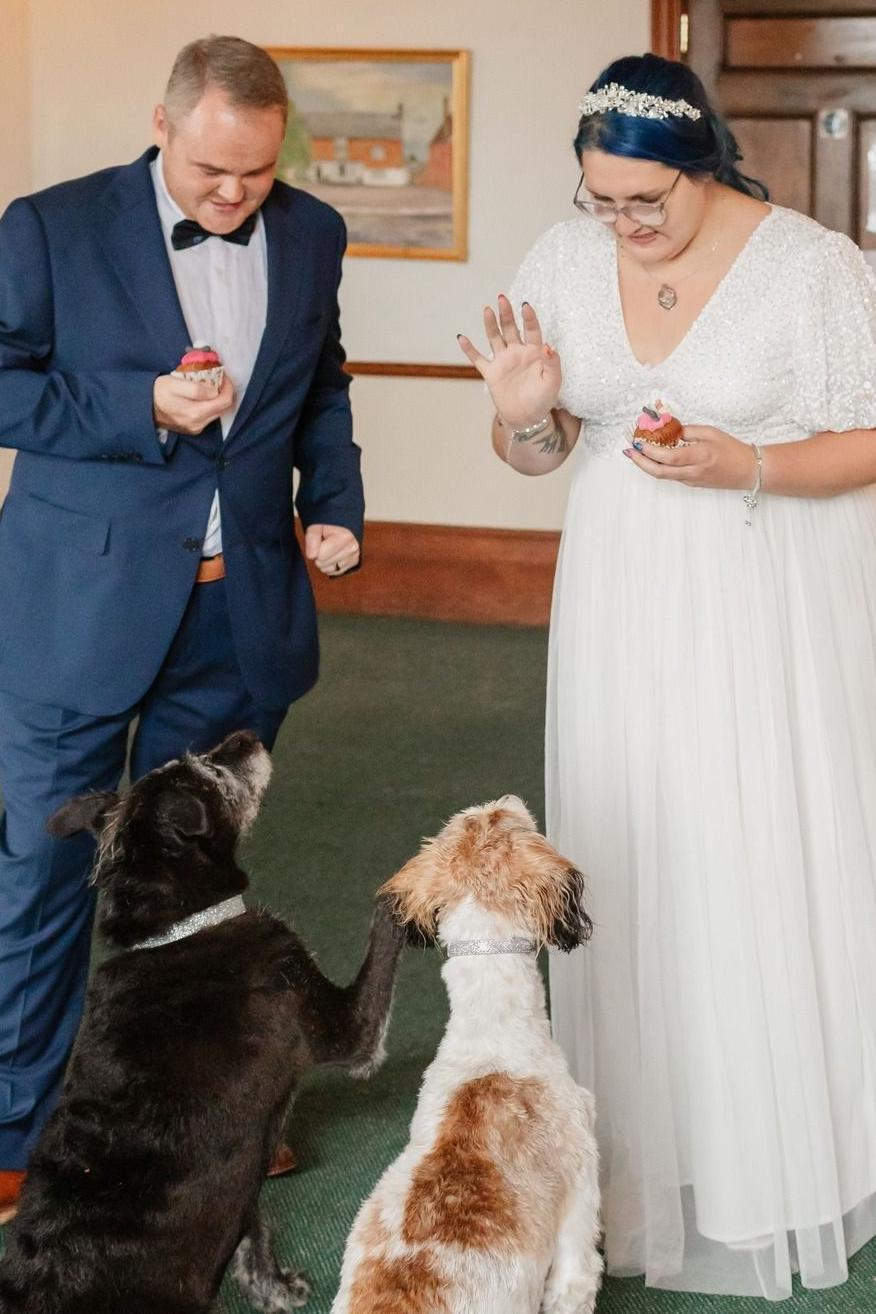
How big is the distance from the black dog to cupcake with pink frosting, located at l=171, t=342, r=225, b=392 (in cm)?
59

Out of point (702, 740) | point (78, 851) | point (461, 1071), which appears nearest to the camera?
point (461, 1071)

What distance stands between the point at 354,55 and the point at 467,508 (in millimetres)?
1992

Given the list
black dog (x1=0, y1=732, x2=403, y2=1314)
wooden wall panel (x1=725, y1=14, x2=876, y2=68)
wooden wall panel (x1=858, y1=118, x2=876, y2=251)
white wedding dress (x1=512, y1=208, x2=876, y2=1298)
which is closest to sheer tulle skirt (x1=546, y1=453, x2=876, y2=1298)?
white wedding dress (x1=512, y1=208, x2=876, y2=1298)

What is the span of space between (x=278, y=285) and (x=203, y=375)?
30cm

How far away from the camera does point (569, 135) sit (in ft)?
21.2

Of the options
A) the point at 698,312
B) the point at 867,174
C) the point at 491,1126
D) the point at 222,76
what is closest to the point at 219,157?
the point at 222,76

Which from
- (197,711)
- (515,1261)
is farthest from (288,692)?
(515,1261)

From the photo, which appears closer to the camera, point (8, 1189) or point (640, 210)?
point (640, 210)

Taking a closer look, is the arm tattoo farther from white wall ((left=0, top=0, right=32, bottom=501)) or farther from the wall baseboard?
white wall ((left=0, top=0, right=32, bottom=501))

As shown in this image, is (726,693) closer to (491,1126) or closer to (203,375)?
(491,1126)

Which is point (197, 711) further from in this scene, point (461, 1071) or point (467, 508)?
point (467, 508)

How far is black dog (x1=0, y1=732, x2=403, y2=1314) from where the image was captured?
6.77 ft

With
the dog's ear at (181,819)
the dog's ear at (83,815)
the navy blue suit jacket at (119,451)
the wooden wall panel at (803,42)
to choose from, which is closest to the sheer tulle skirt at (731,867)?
the navy blue suit jacket at (119,451)

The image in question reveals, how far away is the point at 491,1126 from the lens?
2.10 meters
